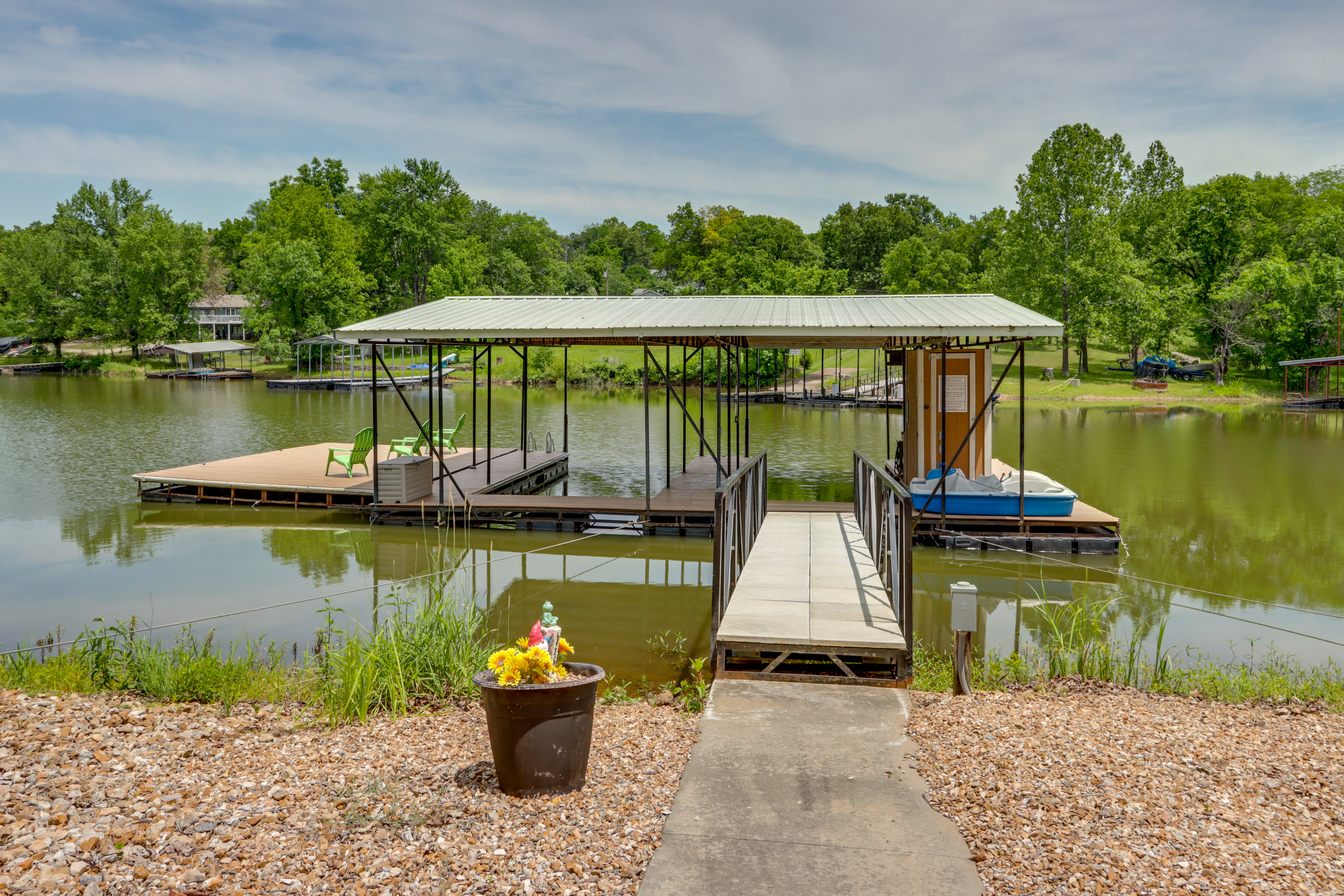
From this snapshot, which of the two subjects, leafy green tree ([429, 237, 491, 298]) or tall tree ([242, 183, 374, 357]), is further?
leafy green tree ([429, 237, 491, 298])

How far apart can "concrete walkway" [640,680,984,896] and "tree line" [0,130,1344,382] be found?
4130cm

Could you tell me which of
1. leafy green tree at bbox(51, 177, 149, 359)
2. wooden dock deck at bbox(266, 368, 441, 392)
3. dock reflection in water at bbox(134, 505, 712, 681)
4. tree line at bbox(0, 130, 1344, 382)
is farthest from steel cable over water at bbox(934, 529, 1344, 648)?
leafy green tree at bbox(51, 177, 149, 359)

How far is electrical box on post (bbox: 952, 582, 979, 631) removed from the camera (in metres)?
5.80

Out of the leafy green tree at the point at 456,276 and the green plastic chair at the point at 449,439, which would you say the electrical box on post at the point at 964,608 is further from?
the leafy green tree at the point at 456,276

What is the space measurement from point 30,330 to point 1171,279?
7203 cm

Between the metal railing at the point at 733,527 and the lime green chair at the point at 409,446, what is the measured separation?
583 cm

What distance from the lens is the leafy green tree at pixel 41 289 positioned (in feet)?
196

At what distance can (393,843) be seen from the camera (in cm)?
362

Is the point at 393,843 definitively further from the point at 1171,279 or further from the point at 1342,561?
the point at 1171,279

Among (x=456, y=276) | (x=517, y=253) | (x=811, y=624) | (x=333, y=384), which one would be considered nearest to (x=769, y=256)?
(x=456, y=276)

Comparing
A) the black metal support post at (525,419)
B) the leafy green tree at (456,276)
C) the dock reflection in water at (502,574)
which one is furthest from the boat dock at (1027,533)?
the leafy green tree at (456,276)

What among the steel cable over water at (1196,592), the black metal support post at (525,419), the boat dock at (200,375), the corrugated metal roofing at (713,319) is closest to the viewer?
the steel cable over water at (1196,592)

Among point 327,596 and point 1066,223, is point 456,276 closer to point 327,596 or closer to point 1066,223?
point 1066,223

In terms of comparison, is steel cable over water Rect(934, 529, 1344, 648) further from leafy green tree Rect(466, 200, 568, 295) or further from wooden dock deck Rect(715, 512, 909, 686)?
leafy green tree Rect(466, 200, 568, 295)
